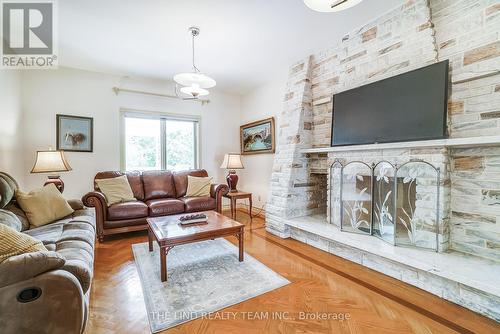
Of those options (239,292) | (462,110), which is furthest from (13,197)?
(462,110)

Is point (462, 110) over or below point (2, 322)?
over

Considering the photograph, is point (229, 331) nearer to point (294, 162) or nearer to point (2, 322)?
point (2, 322)

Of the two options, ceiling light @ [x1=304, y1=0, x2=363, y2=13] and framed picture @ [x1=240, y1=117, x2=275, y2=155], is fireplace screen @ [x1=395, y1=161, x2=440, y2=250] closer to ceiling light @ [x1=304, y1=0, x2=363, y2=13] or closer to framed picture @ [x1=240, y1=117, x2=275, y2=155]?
ceiling light @ [x1=304, y1=0, x2=363, y2=13]

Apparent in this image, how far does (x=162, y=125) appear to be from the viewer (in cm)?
449

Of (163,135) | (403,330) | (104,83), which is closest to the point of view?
(403,330)

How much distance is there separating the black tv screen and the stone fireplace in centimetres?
12

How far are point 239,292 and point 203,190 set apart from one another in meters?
2.38

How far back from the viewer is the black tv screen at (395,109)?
6.52 ft

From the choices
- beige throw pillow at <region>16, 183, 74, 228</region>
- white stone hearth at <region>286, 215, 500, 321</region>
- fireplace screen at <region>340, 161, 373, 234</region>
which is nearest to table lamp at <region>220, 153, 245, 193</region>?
white stone hearth at <region>286, 215, 500, 321</region>

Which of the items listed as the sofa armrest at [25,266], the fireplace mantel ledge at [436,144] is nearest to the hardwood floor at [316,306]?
the sofa armrest at [25,266]

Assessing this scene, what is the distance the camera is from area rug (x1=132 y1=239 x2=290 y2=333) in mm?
1651

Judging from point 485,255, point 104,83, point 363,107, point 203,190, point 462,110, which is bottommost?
point 485,255

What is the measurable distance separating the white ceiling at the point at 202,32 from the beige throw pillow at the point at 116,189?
1862mm

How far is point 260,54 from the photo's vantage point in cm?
329
